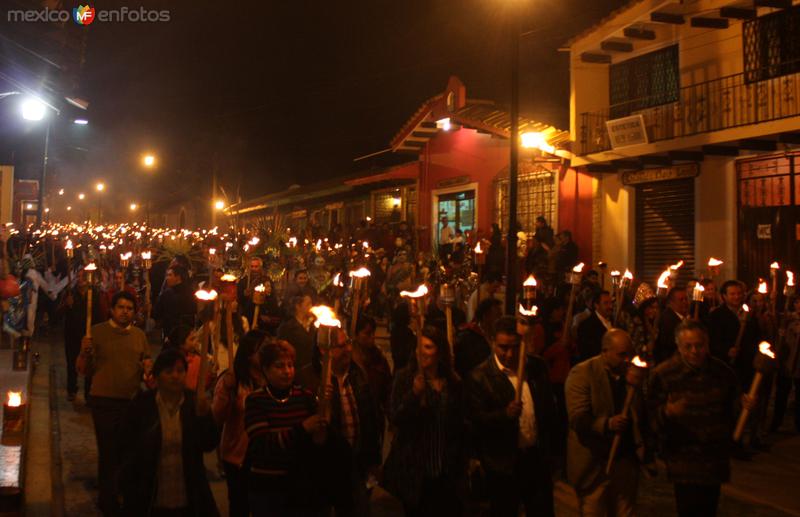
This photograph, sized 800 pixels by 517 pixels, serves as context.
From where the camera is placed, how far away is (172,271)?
11227mm

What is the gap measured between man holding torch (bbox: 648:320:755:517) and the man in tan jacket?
0.22 m

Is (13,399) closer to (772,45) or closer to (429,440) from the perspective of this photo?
(429,440)

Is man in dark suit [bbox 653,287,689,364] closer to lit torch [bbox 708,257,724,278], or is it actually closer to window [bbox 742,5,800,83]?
lit torch [bbox 708,257,724,278]

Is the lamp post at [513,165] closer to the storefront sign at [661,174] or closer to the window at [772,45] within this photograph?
the window at [772,45]

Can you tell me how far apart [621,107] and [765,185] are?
4.94m

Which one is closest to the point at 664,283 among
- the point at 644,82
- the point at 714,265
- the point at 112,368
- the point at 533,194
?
the point at 714,265

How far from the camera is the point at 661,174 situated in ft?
61.2

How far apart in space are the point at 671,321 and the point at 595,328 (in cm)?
99

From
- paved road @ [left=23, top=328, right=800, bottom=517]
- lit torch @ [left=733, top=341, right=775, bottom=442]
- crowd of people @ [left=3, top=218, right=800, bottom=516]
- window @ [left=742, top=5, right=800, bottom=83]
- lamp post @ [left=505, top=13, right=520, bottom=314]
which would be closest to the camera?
crowd of people @ [left=3, top=218, right=800, bottom=516]

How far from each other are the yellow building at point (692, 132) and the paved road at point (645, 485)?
7.36 meters

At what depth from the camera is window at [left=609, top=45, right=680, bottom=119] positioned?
60.8ft

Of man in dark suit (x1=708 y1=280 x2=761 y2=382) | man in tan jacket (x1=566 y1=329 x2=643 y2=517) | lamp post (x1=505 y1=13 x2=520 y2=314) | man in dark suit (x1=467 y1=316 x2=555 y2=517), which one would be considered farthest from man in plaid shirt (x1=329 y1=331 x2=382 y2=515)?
lamp post (x1=505 y1=13 x2=520 y2=314)

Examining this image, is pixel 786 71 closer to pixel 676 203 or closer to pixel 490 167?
pixel 676 203

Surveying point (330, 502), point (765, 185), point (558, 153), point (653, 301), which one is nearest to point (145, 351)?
point (330, 502)
